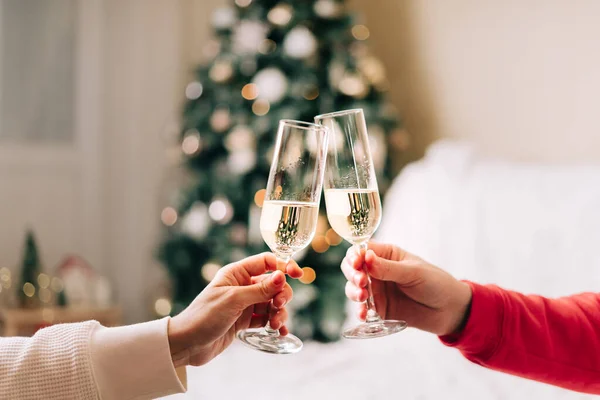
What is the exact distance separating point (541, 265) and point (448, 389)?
492 millimetres

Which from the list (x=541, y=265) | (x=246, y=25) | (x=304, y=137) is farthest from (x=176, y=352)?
(x=246, y=25)

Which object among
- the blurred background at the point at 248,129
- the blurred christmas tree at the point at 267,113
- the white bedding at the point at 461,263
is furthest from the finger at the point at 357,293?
the blurred christmas tree at the point at 267,113

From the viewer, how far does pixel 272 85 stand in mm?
3012

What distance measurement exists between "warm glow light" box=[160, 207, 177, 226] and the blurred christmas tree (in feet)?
0.36

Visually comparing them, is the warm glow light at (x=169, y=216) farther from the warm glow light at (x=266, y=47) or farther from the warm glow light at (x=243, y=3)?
the warm glow light at (x=243, y=3)

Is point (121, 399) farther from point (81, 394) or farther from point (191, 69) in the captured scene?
point (191, 69)

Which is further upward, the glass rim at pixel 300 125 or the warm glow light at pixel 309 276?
the glass rim at pixel 300 125

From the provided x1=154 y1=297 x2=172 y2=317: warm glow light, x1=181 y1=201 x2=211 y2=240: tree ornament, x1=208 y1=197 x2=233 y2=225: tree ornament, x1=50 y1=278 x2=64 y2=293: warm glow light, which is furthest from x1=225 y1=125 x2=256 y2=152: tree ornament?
x1=50 y1=278 x2=64 y2=293: warm glow light

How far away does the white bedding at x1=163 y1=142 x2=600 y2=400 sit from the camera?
1614 mm

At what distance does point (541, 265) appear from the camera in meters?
1.87

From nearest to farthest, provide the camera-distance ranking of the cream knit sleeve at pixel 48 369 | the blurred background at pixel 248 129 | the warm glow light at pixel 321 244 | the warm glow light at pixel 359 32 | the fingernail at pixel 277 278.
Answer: the cream knit sleeve at pixel 48 369
the fingernail at pixel 277 278
the blurred background at pixel 248 129
the warm glow light at pixel 321 244
the warm glow light at pixel 359 32

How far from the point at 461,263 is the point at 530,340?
0.82 metres

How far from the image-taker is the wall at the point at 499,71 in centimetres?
257

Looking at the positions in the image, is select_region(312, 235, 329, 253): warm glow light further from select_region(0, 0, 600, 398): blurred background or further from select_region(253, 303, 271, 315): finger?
select_region(253, 303, 271, 315): finger
